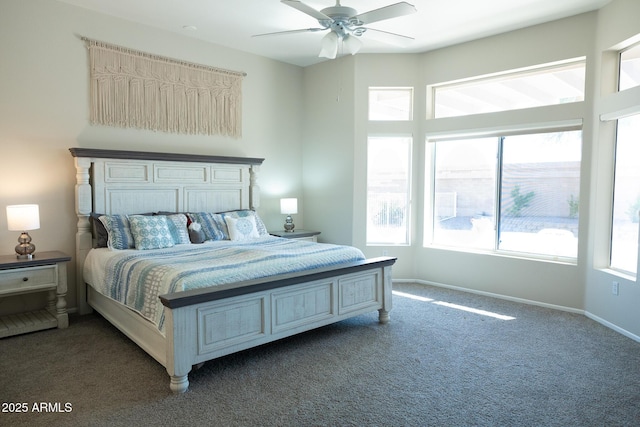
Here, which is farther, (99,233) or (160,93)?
(160,93)

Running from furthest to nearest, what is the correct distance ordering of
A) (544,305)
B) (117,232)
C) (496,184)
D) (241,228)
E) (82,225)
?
(496,184) → (241,228) → (544,305) → (82,225) → (117,232)

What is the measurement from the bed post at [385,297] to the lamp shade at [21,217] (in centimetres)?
318

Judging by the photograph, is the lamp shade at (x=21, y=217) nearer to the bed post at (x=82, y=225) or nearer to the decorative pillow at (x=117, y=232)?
the bed post at (x=82, y=225)

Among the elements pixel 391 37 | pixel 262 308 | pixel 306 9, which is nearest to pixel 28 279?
pixel 262 308

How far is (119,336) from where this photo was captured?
3.65m

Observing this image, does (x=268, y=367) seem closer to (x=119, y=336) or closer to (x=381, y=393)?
(x=381, y=393)

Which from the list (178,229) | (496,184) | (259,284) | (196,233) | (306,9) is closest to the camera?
(259,284)

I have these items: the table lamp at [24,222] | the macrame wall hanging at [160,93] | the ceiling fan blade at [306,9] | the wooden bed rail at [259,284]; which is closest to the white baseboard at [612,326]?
the wooden bed rail at [259,284]

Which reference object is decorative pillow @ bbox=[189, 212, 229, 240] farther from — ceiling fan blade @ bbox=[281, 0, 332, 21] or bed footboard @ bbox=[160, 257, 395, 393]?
ceiling fan blade @ bbox=[281, 0, 332, 21]

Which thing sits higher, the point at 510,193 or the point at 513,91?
the point at 513,91

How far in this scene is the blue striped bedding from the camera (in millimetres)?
2959

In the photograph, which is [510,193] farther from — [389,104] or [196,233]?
[196,233]

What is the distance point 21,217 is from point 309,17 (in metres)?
3.30

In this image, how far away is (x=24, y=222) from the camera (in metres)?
3.66
